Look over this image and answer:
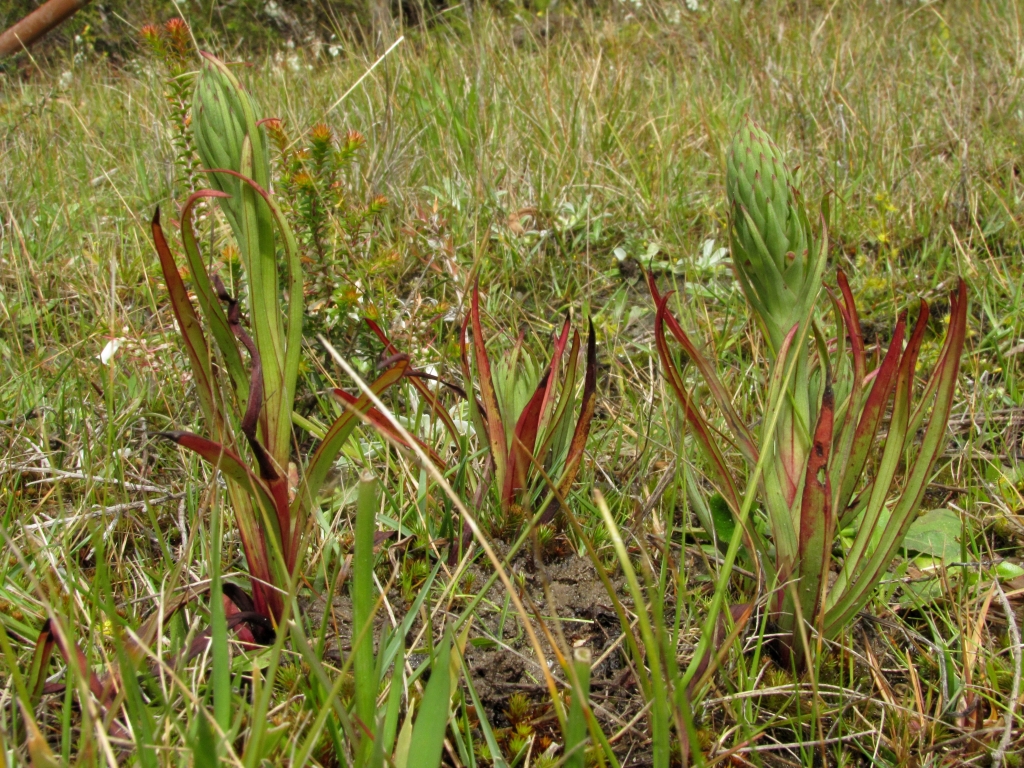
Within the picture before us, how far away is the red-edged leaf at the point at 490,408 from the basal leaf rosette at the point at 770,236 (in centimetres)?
43

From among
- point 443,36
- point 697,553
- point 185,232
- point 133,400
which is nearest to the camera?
point 185,232

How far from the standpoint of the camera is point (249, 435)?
86 cm

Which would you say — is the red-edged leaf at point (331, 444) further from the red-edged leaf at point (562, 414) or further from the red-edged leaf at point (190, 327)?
the red-edged leaf at point (562, 414)

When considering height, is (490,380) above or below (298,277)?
below

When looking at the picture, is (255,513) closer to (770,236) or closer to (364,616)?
(364,616)

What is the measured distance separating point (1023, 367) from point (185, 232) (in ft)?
5.75

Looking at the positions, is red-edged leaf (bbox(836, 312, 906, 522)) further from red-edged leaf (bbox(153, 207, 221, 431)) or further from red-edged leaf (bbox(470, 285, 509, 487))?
red-edged leaf (bbox(153, 207, 221, 431))

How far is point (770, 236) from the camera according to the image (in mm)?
893

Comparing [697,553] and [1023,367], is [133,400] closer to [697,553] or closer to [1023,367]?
[697,553]

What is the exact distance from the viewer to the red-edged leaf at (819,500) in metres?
0.91

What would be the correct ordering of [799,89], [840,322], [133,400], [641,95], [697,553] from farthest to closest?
1. [641,95]
2. [799,89]
3. [133,400]
4. [697,553]
5. [840,322]

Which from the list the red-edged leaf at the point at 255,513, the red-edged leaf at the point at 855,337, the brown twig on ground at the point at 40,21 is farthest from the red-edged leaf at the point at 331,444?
the brown twig on ground at the point at 40,21

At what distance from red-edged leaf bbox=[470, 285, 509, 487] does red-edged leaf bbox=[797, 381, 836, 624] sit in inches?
19.1

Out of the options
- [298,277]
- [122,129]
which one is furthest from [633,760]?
[122,129]
